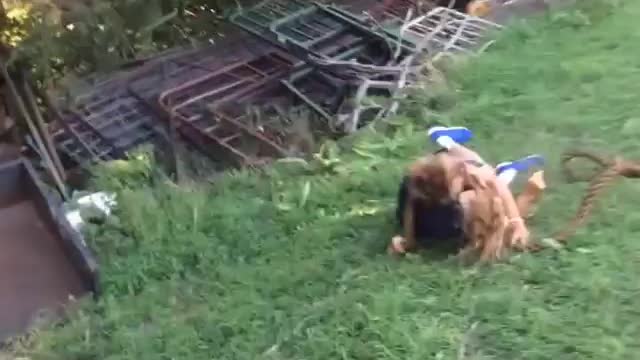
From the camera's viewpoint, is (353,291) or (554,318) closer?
(554,318)

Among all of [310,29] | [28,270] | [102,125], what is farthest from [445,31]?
[28,270]

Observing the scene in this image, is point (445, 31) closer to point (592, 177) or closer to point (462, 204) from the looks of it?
point (592, 177)

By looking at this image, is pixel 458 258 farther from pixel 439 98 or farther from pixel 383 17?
pixel 383 17

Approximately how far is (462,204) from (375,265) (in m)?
0.25

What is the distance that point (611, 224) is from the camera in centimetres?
234

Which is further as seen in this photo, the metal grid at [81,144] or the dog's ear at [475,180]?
the metal grid at [81,144]

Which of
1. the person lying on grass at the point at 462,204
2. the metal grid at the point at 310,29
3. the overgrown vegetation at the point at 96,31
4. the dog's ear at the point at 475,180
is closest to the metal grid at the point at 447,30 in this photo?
the metal grid at the point at 310,29

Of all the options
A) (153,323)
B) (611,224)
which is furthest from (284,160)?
(611,224)

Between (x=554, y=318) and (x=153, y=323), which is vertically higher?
(x=554, y=318)

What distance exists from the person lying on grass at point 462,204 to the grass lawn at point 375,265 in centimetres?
5

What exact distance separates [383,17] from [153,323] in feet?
5.96

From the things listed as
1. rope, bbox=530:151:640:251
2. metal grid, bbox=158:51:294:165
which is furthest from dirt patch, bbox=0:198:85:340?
rope, bbox=530:151:640:251

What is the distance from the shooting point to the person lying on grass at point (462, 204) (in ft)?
7.32

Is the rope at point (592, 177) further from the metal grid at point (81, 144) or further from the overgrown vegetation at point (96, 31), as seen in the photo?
the overgrown vegetation at point (96, 31)
